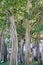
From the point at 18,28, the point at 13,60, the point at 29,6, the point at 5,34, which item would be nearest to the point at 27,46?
the point at 13,60

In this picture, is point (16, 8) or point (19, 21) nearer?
point (16, 8)

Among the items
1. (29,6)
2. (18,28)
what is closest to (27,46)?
→ (29,6)

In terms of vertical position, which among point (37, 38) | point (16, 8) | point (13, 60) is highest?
point (16, 8)

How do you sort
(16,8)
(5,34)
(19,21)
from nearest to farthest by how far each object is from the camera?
(16,8) < (19,21) < (5,34)

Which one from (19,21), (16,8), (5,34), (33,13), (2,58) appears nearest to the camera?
(16,8)

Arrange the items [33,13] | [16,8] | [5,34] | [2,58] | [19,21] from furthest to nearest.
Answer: [2,58] → [5,34] → [19,21] → [33,13] → [16,8]

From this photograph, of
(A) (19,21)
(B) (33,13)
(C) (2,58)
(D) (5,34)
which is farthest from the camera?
(C) (2,58)

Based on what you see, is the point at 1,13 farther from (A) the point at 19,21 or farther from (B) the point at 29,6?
(A) the point at 19,21

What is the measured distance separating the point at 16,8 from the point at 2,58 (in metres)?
14.7

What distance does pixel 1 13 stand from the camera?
46.5 feet

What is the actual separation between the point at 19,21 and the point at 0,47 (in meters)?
7.67

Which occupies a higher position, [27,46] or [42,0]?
[42,0]

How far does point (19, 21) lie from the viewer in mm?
17703

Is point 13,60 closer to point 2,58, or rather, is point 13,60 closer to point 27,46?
point 27,46
